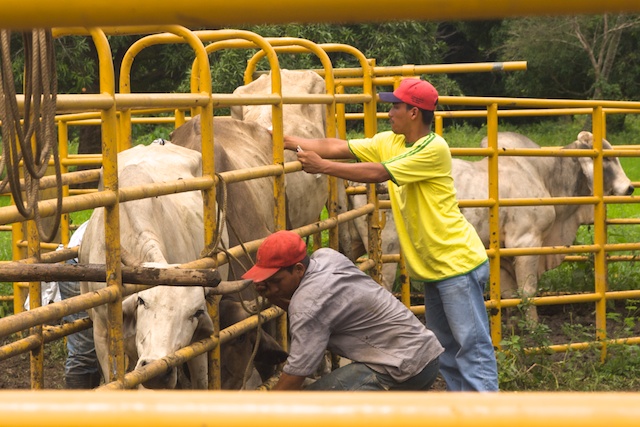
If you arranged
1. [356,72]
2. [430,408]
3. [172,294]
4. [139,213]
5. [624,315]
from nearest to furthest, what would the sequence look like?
[430,408] < [172,294] < [139,213] < [356,72] < [624,315]

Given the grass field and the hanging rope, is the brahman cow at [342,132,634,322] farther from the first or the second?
the hanging rope

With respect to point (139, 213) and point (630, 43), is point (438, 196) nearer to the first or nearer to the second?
point (139, 213)

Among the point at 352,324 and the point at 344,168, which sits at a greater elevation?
the point at 344,168

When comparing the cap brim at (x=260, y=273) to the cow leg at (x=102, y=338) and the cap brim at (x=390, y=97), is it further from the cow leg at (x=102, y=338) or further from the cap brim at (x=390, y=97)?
the cap brim at (x=390, y=97)

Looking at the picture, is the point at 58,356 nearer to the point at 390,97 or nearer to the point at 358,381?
the point at 390,97

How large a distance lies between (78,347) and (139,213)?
1.96m

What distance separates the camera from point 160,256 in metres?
3.65

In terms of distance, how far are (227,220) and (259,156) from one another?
1098 mm

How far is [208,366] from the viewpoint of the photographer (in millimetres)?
4086

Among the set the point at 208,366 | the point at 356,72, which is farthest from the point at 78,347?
the point at 356,72

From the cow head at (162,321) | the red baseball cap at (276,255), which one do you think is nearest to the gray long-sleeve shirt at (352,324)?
the red baseball cap at (276,255)

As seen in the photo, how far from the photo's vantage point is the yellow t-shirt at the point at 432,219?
508 centimetres

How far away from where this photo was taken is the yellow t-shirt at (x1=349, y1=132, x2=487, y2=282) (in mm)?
5078

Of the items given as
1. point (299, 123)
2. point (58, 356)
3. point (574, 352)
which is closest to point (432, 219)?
point (299, 123)
